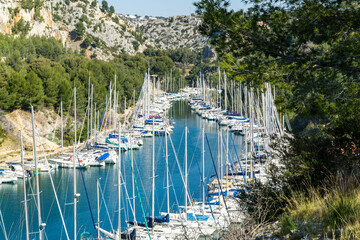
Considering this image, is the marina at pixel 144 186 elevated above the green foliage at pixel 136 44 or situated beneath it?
situated beneath

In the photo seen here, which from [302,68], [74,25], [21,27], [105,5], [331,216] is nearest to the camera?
[331,216]

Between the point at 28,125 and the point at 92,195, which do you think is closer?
the point at 92,195

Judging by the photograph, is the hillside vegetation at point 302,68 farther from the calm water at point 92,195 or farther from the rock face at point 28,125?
the rock face at point 28,125

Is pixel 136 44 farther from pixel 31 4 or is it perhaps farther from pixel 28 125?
pixel 28 125

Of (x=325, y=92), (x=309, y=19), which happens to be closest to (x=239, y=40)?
(x=309, y=19)

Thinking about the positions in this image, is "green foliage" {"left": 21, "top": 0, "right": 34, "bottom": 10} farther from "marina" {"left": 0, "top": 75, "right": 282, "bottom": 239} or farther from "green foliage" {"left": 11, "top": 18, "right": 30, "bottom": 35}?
"marina" {"left": 0, "top": 75, "right": 282, "bottom": 239}

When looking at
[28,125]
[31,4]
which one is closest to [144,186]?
[28,125]

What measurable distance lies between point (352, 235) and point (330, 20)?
170 inches

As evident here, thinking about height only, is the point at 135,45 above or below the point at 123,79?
above

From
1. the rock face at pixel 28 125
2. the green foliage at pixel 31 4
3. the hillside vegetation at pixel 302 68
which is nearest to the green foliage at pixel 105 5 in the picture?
the green foliage at pixel 31 4

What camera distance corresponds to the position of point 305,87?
809 centimetres

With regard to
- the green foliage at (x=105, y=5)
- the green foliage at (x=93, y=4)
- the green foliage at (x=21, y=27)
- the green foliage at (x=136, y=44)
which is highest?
the green foliage at (x=105, y=5)

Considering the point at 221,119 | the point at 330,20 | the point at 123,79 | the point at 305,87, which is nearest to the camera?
the point at 330,20

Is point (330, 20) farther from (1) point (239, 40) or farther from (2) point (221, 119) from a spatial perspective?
(2) point (221, 119)
